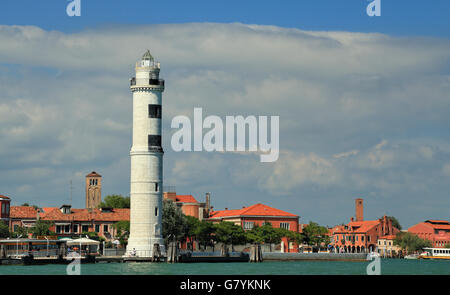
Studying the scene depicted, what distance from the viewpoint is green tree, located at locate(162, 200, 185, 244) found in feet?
285

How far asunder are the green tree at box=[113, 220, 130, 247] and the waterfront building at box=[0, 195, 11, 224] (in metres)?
13.0

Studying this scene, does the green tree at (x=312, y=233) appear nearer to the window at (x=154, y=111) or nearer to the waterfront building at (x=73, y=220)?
the waterfront building at (x=73, y=220)

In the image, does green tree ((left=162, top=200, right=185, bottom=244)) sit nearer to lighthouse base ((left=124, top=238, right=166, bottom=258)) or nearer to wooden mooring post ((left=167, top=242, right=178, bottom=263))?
lighthouse base ((left=124, top=238, right=166, bottom=258))

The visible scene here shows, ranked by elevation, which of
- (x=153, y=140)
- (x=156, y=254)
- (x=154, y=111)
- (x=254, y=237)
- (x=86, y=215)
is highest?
(x=154, y=111)

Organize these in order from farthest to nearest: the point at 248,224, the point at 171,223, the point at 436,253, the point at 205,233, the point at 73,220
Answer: the point at 436,253, the point at 248,224, the point at 73,220, the point at 205,233, the point at 171,223

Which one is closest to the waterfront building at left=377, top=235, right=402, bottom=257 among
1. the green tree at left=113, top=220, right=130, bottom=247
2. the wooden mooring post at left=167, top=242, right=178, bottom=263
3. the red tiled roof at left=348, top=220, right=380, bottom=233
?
the red tiled roof at left=348, top=220, right=380, bottom=233

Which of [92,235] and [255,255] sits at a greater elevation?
[92,235]

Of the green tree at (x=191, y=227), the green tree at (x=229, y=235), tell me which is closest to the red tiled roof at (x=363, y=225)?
the green tree at (x=229, y=235)

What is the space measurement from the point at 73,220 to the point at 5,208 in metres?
8.46

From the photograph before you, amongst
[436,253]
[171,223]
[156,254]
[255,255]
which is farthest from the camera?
[436,253]

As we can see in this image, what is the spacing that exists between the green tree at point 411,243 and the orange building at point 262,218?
29002 millimetres

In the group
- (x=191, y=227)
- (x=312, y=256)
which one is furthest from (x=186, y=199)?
(x=312, y=256)

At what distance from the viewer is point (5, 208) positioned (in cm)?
9838

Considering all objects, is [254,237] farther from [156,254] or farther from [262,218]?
[156,254]
